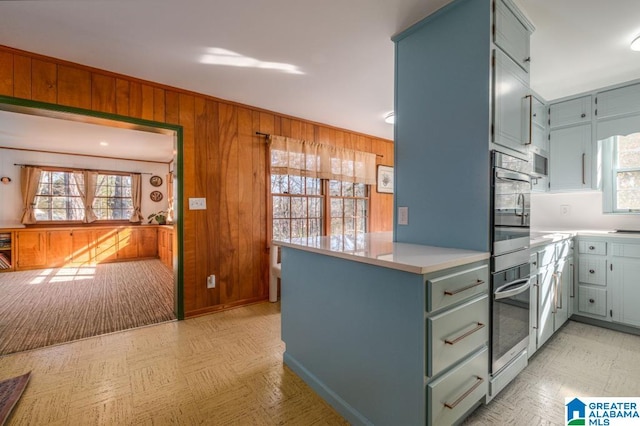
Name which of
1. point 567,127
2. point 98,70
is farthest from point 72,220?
point 567,127

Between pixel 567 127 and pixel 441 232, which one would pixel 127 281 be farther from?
pixel 567 127

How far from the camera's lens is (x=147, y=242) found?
6.59 meters

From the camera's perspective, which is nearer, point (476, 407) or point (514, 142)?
point (476, 407)

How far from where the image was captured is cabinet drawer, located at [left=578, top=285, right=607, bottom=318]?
267 cm

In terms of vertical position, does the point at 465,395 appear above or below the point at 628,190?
below

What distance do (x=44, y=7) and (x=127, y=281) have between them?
4.02 meters

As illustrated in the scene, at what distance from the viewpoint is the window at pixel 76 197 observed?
5.82 metres

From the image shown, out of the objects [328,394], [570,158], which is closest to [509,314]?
[328,394]

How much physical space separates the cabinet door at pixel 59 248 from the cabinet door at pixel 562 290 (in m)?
8.01

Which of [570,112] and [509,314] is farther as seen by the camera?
[570,112]

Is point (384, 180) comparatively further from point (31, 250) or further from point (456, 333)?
point (31, 250)

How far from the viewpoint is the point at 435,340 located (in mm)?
1216

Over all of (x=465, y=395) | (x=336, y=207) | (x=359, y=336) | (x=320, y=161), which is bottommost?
(x=465, y=395)

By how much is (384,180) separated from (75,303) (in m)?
4.93
